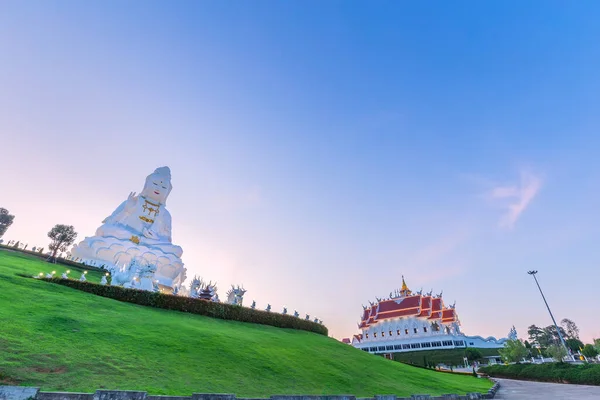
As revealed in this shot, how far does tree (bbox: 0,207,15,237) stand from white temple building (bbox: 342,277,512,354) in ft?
223

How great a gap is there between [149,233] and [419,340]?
170 ft

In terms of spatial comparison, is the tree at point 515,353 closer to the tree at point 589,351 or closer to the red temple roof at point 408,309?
the tree at point 589,351

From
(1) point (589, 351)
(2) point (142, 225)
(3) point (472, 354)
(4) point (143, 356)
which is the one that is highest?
(2) point (142, 225)

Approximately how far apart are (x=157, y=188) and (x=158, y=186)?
0.38 metres

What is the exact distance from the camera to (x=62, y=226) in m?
45.1

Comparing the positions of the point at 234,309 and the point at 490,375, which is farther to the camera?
the point at 490,375

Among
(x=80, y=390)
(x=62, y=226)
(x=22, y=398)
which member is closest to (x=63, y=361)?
(x=80, y=390)

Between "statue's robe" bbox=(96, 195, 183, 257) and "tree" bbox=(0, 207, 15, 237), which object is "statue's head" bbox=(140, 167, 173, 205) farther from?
"tree" bbox=(0, 207, 15, 237)

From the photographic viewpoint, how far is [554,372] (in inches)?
1227

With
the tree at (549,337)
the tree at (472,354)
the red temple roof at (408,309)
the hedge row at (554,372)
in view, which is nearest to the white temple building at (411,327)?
the red temple roof at (408,309)

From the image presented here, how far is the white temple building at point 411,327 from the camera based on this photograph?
5844cm

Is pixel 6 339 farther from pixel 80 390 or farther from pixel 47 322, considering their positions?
pixel 80 390

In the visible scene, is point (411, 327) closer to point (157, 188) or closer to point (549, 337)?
point (549, 337)

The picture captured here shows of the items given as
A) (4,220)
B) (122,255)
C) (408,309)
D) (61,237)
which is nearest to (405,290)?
(408,309)
